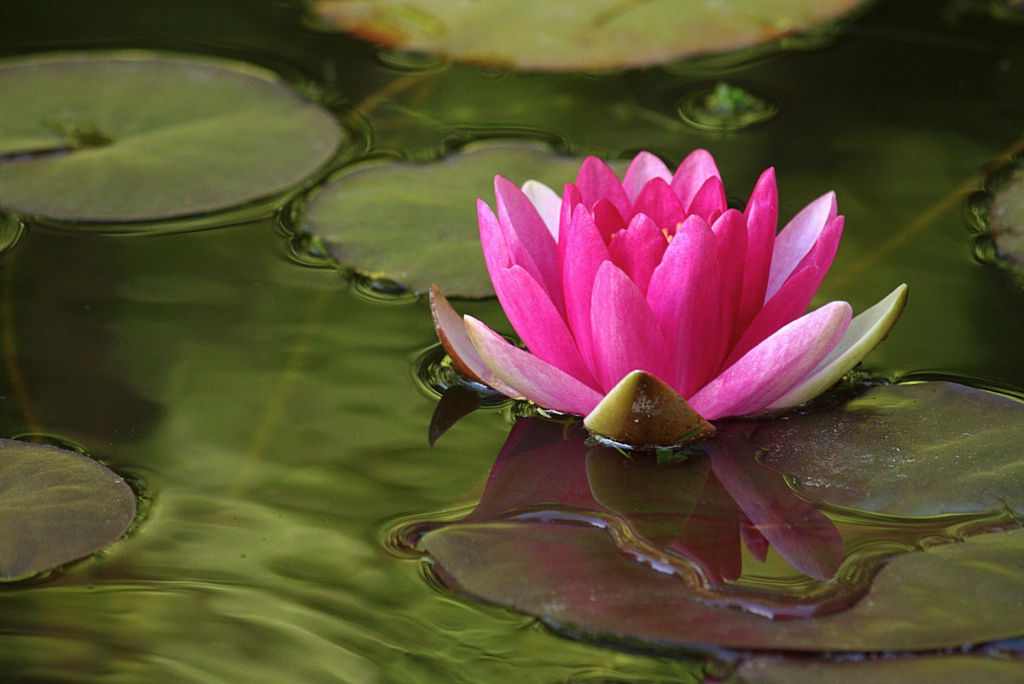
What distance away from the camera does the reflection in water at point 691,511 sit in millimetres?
1042

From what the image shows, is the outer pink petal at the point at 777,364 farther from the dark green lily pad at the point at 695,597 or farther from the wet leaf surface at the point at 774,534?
the dark green lily pad at the point at 695,597

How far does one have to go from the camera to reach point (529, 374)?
1211 mm

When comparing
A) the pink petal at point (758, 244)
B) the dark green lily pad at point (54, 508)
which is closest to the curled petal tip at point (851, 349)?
the pink petal at point (758, 244)

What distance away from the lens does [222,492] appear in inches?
48.1

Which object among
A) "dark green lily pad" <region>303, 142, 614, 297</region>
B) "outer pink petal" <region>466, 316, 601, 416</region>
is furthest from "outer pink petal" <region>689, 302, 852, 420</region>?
"dark green lily pad" <region>303, 142, 614, 297</region>

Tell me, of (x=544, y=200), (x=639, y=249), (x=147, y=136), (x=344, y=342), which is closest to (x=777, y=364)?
(x=639, y=249)

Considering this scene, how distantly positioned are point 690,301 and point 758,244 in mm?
128

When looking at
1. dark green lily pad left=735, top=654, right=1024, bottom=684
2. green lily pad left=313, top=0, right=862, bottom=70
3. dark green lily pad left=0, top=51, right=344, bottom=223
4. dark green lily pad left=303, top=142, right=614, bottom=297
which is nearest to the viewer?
dark green lily pad left=735, top=654, right=1024, bottom=684

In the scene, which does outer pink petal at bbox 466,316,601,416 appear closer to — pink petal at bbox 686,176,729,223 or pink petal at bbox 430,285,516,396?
pink petal at bbox 430,285,516,396

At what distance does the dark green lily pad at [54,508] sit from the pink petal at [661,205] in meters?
0.69

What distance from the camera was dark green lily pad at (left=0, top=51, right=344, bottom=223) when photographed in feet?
5.81

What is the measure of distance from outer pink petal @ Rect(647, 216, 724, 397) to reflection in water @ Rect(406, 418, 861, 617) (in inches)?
4.3

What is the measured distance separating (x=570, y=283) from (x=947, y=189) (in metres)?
0.94

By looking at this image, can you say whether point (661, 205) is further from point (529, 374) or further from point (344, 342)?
point (344, 342)
